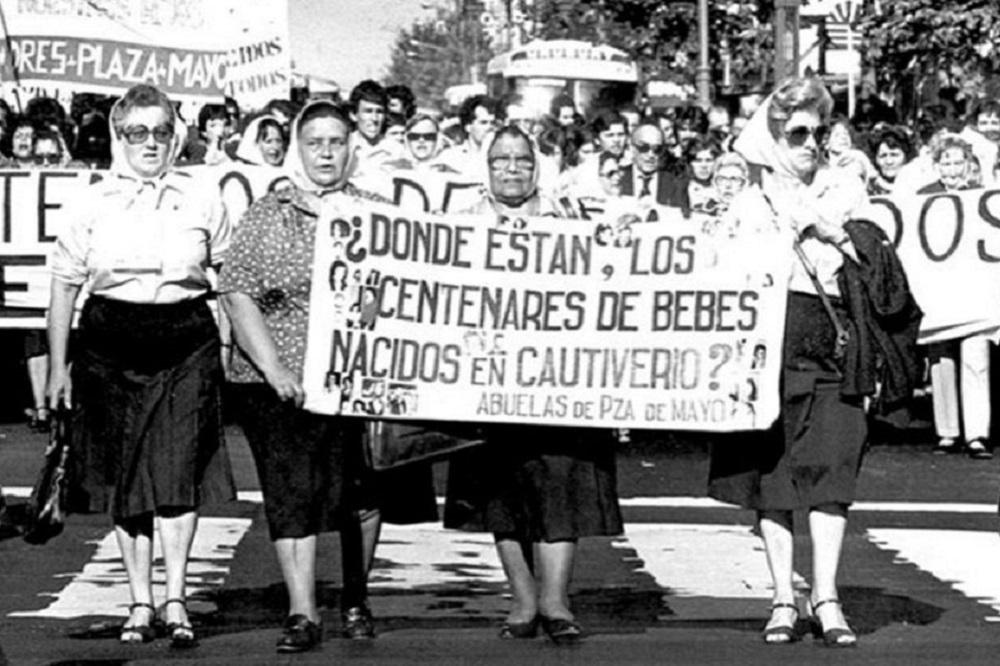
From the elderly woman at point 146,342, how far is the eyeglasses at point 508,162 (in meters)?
0.91

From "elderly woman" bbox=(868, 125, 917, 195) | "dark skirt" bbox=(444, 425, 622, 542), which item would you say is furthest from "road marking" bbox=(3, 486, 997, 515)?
"dark skirt" bbox=(444, 425, 622, 542)

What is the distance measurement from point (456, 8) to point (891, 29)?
54.4 metres

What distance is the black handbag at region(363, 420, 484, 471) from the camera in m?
10.4

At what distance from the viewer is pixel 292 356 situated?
1020cm

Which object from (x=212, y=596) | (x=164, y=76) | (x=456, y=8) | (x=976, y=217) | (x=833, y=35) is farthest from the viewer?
(x=456, y=8)

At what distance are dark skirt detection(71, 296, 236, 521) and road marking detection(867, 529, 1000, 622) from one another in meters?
2.88

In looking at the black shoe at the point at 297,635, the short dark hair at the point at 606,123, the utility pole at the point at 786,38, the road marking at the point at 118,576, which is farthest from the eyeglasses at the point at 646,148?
the black shoe at the point at 297,635

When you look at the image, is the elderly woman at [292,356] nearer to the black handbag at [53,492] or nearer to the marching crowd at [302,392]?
the marching crowd at [302,392]

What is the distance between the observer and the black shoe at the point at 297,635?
1002 centimetres

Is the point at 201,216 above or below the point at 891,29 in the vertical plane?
below

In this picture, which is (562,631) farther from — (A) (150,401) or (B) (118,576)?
(B) (118,576)

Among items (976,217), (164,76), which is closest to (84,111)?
(164,76)

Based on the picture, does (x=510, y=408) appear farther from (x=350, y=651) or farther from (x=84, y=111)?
(x=84, y=111)

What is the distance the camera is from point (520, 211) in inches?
415
